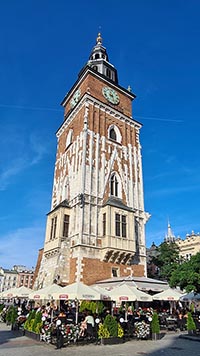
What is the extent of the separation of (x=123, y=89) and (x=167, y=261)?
24.6m

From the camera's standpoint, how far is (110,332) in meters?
11.8

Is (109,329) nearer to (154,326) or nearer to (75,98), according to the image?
(154,326)

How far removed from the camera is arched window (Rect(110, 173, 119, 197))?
27.1m

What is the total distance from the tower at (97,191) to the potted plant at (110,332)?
917 centimetres

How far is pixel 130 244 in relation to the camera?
79.0 ft

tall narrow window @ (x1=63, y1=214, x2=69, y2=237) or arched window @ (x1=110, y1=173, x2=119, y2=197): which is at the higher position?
arched window @ (x1=110, y1=173, x2=119, y2=197)

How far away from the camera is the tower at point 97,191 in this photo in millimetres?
22688

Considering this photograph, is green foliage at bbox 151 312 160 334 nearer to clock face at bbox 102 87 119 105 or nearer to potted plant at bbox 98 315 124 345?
potted plant at bbox 98 315 124 345

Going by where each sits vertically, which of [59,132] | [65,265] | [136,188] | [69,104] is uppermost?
[69,104]

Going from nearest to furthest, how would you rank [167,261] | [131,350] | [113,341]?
[131,350] < [113,341] < [167,261]

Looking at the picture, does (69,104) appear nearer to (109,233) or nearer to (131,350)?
(109,233)

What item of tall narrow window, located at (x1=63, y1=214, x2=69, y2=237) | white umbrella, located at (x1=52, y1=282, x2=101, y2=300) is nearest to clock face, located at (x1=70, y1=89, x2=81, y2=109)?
tall narrow window, located at (x1=63, y1=214, x2=69, y2=237)

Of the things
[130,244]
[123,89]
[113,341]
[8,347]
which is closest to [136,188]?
[130,244]

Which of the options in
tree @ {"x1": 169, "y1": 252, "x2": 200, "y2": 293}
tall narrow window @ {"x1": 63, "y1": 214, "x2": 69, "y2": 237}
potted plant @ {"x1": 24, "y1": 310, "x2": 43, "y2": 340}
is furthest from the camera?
tall narrow window @ {"x1": 63, "y1": 214, "x2": 69, "y2": 237}
